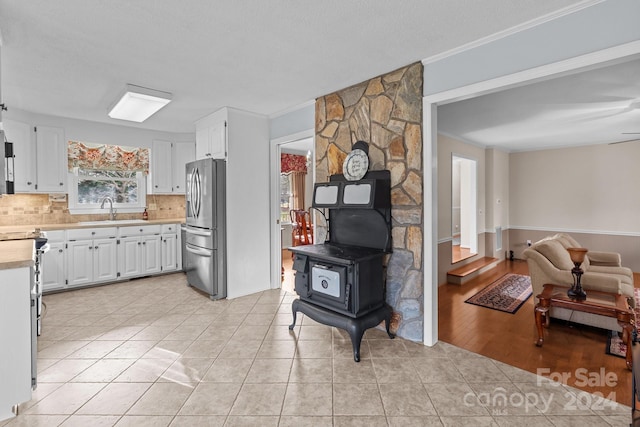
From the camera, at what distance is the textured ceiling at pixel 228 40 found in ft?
6.38

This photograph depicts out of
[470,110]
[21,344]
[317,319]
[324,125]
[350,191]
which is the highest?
[470,110]

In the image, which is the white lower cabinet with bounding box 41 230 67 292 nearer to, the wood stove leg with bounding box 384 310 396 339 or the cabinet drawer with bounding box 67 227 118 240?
the cabinet drawer with bounding box 67 227 118 240

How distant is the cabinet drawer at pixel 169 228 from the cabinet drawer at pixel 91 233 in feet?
2.23

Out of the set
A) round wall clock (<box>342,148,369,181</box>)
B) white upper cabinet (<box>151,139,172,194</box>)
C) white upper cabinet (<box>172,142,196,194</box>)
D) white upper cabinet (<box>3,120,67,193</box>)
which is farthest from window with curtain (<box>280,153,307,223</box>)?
round wall clock (<box>342,148,369,181</box>)

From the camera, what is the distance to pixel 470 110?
3916 millimetres

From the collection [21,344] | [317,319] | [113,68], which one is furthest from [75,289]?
[317,319]

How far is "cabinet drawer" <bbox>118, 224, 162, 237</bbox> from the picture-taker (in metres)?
4.74

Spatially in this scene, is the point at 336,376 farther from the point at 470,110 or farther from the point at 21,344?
the point at 470,110

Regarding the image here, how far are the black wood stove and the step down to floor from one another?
2.51 meters

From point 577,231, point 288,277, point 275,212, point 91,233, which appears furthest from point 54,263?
point 577,231

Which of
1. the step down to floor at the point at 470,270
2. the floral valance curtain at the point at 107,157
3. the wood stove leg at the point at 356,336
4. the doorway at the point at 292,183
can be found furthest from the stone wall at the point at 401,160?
the floral valance curtain at the point at 107,157

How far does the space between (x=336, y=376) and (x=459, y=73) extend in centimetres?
252

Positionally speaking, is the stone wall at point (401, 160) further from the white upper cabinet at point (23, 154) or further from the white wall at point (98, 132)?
the white upper cabinet at point (23, 154)

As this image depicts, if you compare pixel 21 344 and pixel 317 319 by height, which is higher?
pixel 21 344
